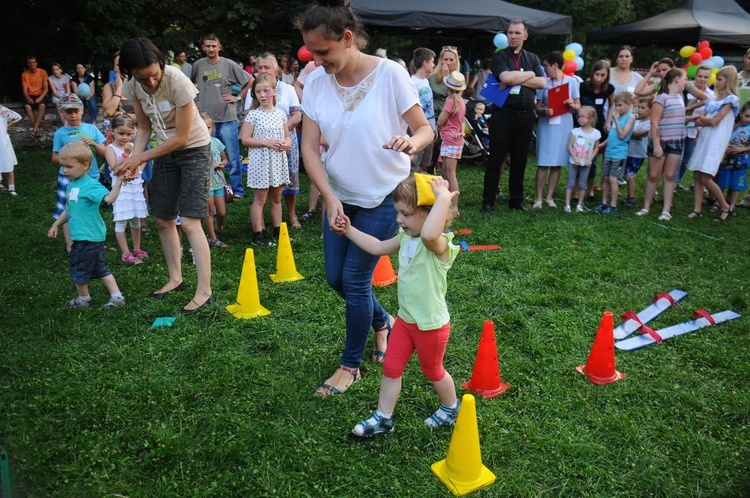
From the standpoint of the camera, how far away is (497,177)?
7.98 meters

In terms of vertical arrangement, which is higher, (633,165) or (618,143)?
(618,143)

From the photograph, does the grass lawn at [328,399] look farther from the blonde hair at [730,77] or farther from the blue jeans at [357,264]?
the blonde hair at [730,77]

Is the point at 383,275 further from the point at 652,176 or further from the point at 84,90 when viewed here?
the point at 84,90

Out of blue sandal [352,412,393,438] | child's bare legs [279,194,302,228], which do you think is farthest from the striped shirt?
blue sandal [352,412,393,438]

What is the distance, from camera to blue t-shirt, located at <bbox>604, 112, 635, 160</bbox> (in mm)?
8125

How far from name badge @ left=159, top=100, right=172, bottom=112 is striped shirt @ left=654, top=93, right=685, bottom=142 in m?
6.36

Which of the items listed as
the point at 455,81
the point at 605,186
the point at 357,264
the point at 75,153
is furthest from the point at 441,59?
the point at 357,264

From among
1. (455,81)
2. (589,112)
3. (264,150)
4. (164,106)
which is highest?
(164,106)

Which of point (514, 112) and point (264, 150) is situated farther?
point (514, 112)

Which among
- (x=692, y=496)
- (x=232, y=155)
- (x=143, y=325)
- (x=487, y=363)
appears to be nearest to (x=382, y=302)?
(x=487, y=363)

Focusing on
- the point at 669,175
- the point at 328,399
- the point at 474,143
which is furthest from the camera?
the point at 474,143

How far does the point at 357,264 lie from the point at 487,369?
1.02 metres

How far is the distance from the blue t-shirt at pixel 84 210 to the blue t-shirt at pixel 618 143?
21.3 ft

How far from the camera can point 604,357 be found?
3688mm
